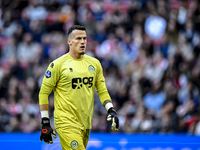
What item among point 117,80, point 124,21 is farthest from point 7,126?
point 124,21

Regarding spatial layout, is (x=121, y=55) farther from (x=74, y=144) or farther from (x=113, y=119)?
(x=74, y=144)

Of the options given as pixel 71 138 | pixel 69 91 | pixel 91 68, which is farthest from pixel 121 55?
pixel 71 138

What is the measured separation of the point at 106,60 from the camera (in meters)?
11.5

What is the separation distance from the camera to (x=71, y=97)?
4895mm

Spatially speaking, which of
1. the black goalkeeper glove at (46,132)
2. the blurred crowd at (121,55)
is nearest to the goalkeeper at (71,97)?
the black goalkeeper glove at (46,132)

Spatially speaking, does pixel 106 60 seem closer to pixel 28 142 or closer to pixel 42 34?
pixel 42 34

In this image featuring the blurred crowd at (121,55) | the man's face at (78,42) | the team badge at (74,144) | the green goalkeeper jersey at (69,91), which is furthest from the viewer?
the blurred crowd at (121,55)

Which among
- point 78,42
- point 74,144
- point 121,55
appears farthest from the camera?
point 121,55

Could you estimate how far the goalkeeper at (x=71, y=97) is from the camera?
480 cm

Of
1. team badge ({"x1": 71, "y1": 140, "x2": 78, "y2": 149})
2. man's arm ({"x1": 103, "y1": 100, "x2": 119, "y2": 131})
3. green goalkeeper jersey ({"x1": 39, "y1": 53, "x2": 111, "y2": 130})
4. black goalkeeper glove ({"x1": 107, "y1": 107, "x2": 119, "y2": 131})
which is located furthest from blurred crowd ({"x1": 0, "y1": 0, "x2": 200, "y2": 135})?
team badge ({"x1": 71, "y1": 140, "x2": 78, "y2": 149})

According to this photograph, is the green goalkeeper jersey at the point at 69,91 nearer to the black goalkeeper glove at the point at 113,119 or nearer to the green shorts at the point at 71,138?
the green shorts at the point at 71,138

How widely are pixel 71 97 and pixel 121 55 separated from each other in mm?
6832

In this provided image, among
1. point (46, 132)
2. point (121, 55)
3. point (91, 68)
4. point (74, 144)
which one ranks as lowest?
point (74, 144)

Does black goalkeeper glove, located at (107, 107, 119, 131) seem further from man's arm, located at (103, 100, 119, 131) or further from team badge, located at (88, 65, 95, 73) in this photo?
team badge, located at (88, 65, 95, 73)
